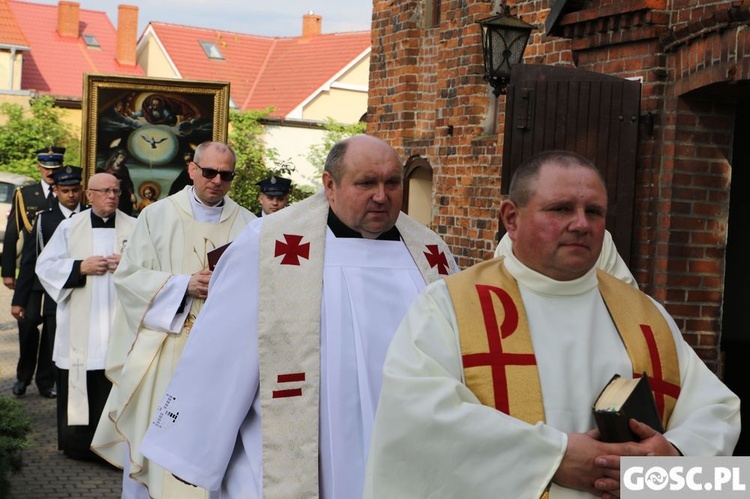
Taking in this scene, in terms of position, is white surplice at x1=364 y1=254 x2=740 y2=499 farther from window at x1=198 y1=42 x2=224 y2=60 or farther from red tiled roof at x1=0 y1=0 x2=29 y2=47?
window at x1=198 y1=42 x2=224 y2=60

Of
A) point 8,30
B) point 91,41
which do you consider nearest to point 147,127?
point 8,30

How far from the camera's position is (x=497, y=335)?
3.41 metres

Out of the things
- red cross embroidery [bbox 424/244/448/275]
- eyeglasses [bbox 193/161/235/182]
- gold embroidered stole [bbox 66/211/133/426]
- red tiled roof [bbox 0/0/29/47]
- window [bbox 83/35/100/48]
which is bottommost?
gold embroidered stole [bbox 66/211/133/426]

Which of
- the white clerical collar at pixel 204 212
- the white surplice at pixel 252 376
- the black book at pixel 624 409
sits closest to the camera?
the black book at pixel 624 409

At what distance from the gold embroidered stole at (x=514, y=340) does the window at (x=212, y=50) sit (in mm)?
46707

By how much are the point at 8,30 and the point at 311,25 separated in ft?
42.6

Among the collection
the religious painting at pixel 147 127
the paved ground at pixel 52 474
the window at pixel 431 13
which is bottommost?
the paved ground at pixel 52 474

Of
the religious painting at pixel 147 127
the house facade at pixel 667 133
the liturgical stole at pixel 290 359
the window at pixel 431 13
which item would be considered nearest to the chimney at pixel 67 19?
the religious painting at pixel 147 127

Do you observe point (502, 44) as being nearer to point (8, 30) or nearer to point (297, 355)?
point (297, 355)

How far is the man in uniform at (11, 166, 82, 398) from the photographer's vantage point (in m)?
10.2

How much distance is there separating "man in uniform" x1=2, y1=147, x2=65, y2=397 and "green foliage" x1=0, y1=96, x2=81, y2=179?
69.8ft

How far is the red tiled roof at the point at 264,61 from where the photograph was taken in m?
44.6

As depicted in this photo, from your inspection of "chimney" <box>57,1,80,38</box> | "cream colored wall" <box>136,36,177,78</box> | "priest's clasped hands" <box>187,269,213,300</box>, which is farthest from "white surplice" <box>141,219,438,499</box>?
"chimney" <box>57,1,80,38</box>

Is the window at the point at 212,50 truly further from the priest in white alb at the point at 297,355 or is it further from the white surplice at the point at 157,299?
the priest in white alb at the point at 297,355
